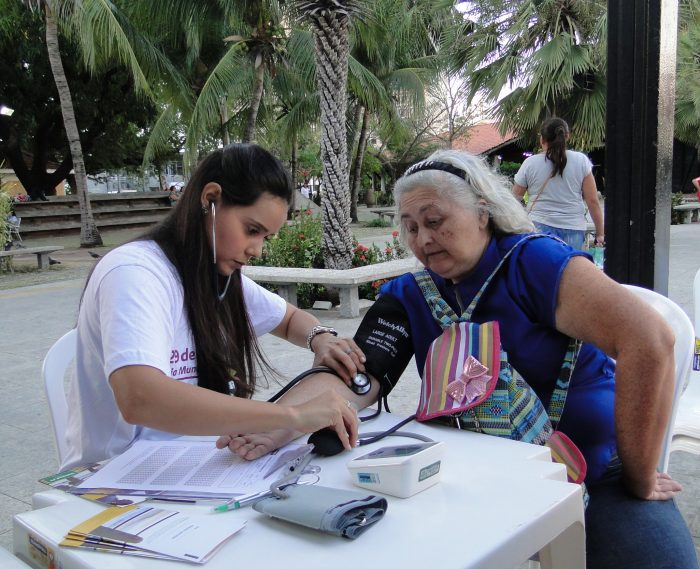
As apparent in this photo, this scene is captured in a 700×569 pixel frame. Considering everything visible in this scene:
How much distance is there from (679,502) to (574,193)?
335 cm

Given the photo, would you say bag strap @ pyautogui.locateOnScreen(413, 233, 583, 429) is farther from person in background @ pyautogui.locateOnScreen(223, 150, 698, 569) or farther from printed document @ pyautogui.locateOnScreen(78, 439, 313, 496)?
printed document @ pyautogui.locateOnScreen(78, 439, 313, 496)

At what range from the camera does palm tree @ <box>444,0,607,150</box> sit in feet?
41.5

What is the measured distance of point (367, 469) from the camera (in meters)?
1.27

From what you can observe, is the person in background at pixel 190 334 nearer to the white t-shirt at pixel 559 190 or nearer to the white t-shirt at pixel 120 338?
the white t-shirt at pixel 120 338

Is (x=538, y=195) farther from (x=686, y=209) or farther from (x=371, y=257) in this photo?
(x=686, y=209)

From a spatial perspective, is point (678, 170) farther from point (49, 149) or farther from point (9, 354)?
point (9, 354)

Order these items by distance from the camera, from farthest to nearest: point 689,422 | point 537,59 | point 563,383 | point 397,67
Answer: point 397,67 → point 537,59 → point 689,422 → point 563,383

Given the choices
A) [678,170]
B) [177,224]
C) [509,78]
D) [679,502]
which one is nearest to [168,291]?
[177,224]

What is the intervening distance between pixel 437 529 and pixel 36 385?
4.44m

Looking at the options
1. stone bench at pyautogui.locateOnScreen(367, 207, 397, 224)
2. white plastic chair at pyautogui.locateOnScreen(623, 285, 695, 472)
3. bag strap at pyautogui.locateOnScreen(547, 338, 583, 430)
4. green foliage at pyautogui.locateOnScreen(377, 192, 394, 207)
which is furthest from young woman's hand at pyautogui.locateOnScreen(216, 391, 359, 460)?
green foliage at pyautogui.locateOnScreen(377, 192, 394, 207)

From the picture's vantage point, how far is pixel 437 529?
42.9 inches

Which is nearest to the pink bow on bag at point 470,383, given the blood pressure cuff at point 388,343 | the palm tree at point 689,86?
the blood pressure cuff at point 388,343

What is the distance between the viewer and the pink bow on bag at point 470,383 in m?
1.59

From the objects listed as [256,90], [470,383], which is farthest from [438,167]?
[256,90]
